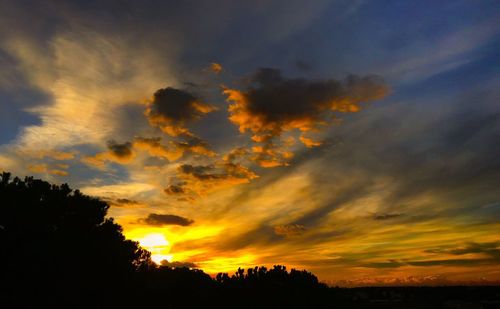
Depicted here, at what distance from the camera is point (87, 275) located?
39719mm

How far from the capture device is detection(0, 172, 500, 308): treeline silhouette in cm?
3503

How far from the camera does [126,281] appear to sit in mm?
42938

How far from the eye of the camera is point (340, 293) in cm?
4116

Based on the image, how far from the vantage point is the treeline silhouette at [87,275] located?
35031 mm

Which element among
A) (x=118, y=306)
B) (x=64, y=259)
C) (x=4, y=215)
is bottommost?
(x=118, y=306)

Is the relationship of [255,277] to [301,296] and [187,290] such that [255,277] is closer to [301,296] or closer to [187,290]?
[301,296]

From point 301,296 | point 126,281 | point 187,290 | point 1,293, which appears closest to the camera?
point 1,293

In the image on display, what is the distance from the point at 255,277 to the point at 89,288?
14959 mm

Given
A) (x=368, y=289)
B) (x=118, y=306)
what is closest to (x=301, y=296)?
(x=118, y=306)

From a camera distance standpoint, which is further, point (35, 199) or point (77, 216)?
point (77, 216)

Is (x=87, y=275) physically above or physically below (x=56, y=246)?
below

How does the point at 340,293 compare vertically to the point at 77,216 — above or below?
below

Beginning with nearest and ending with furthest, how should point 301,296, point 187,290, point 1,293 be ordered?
1. point 1,293
2. point 301,296
3. point 187,290

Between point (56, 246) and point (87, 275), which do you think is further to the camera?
point (87, 275)
